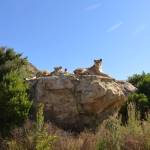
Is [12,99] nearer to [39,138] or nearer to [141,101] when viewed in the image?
[39,138]

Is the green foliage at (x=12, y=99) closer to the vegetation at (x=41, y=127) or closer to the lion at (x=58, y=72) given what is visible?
the vegetation at (x=41, y=127)

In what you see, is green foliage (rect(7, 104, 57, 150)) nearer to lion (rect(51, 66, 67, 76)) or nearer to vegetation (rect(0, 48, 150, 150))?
vegetation (rect(0, 48, 150, 150))

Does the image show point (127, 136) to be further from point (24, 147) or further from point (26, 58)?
point (26, 58)

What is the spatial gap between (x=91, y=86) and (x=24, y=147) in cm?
658

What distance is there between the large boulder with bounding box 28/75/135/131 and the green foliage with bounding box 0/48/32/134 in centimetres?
107

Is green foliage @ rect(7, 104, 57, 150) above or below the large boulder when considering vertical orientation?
below

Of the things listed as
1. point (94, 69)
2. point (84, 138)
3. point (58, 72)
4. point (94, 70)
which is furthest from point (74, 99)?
point (94, 69)

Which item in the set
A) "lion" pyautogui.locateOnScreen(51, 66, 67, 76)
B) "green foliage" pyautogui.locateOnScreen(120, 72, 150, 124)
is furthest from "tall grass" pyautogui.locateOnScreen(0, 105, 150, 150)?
"lion" pyautogui.locateOnScreen(51, 66, 67, 76)

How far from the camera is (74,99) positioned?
71.8 feet

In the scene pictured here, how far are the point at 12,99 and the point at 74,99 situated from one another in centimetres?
320

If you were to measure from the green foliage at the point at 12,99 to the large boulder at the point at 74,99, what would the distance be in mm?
1069

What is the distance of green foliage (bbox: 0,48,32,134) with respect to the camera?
19578 mm

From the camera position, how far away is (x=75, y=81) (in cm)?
2231

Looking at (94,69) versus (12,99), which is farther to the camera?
(94,69)
